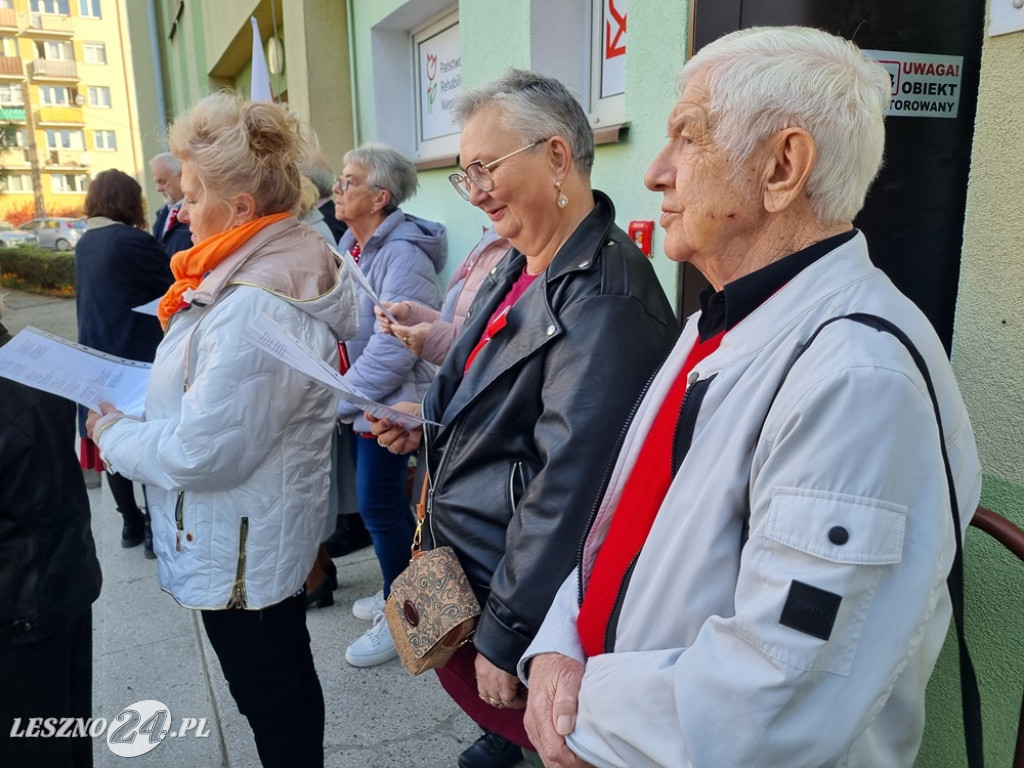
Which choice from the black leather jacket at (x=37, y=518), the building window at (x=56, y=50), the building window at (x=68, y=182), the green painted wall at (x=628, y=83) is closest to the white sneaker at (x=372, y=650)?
the black leather jacket at (x=37, y=518)

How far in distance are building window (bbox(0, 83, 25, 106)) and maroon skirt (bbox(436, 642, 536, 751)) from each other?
65284mm

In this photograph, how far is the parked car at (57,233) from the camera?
31.6 m

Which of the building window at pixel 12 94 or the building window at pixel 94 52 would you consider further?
the building window at pixel 94 52

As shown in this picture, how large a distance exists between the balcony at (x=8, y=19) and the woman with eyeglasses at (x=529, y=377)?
67.9 meters

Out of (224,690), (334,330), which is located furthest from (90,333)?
(334,330)

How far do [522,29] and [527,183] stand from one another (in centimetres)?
217

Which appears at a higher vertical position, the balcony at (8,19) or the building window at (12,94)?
the balcony at (8,19)

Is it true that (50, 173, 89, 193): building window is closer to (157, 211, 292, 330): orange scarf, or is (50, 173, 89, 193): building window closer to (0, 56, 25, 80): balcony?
(0, 56, 25, 80): balcony

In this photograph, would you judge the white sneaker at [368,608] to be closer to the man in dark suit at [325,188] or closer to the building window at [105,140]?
the man in dark suit at [325,188]

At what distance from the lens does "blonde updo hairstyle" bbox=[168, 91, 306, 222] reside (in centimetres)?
187

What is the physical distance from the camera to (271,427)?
1.83 meters

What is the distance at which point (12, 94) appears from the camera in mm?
54656

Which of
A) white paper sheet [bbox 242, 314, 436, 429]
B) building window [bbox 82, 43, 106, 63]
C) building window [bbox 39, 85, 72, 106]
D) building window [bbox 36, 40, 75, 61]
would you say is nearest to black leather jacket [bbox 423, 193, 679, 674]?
white paper sheet [bbox 242, 314, 436, 429]

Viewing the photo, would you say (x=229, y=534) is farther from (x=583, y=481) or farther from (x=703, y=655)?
(x=703, y=655)
